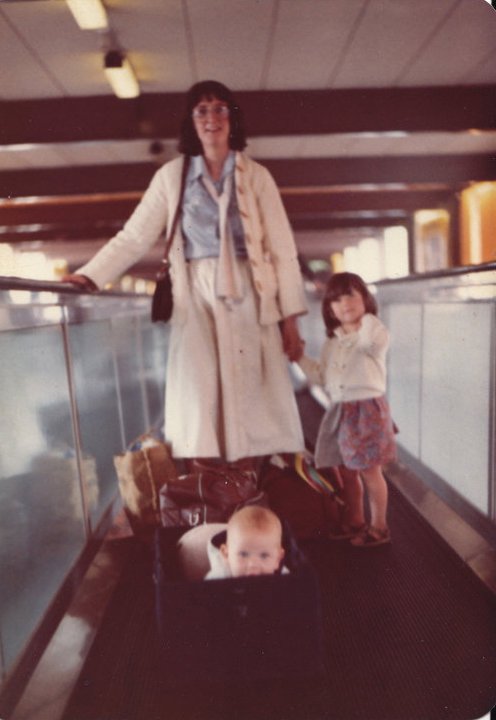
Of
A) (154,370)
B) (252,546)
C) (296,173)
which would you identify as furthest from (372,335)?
(296,173)

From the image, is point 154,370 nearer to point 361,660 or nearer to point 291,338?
point 291,338

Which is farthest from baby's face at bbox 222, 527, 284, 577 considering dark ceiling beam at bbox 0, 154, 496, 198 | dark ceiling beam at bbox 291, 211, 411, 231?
dark ceiling beam at bbox 291, 211, 411, 231

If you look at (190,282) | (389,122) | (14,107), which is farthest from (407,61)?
(389,122)

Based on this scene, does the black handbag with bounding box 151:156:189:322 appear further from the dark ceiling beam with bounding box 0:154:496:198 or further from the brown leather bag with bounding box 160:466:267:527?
the dark ceiling beam with bounding box 0:154:496:198

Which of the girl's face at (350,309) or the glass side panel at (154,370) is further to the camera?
the glass side panel at (154,370)

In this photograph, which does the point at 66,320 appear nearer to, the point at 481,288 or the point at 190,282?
the point at 190,282

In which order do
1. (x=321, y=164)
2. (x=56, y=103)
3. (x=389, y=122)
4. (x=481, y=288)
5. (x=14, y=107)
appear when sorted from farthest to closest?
(x=321, y=164), (x=389, y=122), (x=56, y=103), (x=481, y=288), (x=14, y=107)

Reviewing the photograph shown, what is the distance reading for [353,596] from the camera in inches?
74.7

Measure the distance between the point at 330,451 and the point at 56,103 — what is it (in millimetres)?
1749

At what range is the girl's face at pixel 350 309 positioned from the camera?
6.65 ft

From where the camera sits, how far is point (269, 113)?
9.57 ft

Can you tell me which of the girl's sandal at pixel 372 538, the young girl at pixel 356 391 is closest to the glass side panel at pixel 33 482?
the young girl at pixel 356 391

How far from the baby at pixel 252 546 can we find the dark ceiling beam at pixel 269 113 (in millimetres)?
1345

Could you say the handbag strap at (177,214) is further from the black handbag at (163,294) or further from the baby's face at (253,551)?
the baby's face at (253,551)
